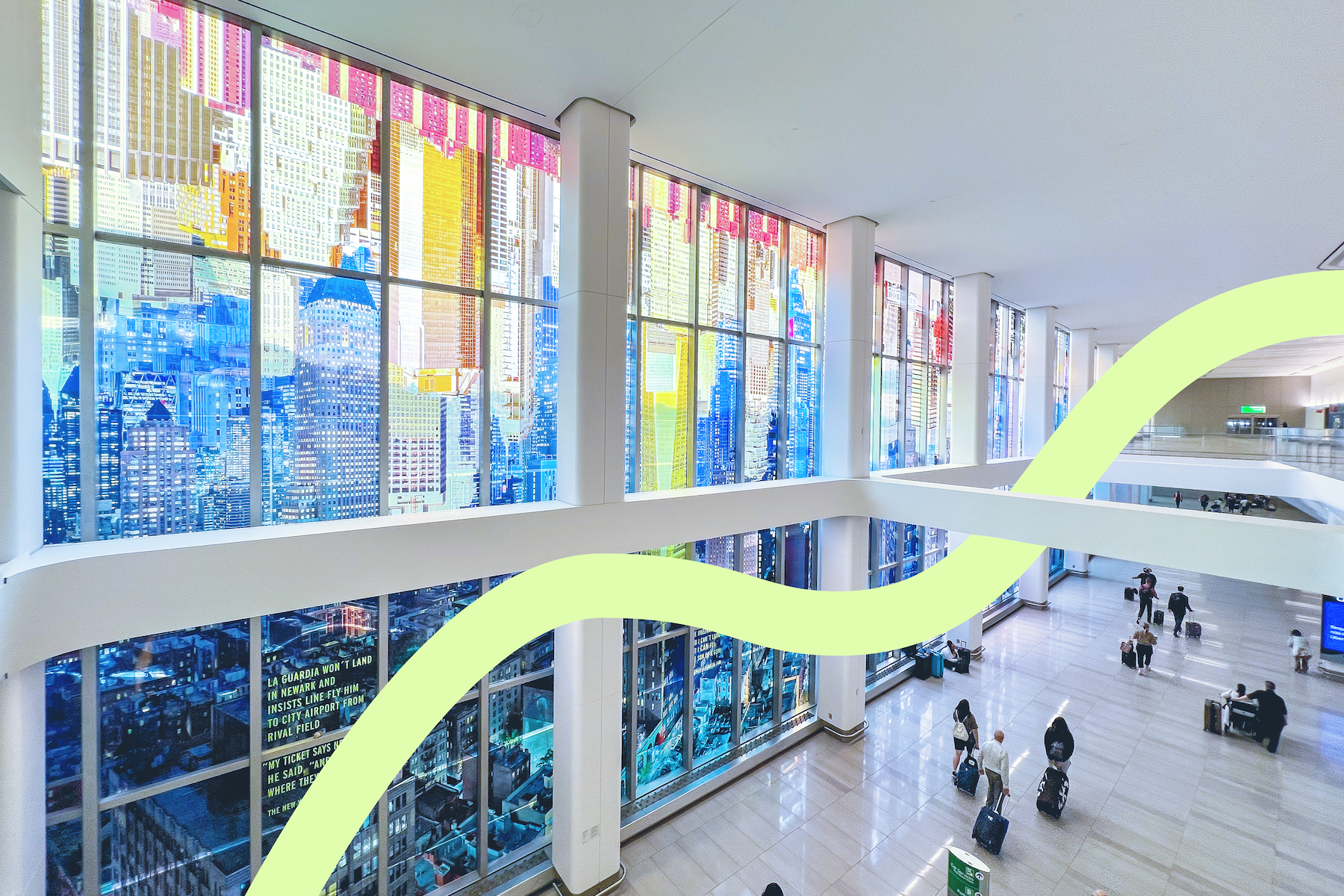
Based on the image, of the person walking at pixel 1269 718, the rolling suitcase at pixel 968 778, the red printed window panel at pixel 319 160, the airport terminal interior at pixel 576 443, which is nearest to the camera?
the airport terminal interior at pixel 576 443

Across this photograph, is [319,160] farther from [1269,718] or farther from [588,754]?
[1269,718]

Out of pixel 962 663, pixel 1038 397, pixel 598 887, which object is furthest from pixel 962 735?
pixel 1038 397

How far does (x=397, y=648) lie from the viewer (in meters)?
5.86

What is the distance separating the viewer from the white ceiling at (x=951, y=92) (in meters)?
4.59

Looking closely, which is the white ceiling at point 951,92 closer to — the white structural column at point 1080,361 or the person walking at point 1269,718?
the person walking at point 1269,718

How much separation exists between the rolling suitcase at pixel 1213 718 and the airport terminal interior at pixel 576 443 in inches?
3.0

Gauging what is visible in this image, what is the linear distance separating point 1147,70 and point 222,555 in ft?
29.8

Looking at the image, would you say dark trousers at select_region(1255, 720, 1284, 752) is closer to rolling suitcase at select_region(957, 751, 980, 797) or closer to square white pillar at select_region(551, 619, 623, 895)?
rolling suitcase at select_region(957, 751, 980, 797)

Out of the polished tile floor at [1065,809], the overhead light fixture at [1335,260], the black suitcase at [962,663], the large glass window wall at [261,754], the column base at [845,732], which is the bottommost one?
the polished tile floor at [1065,809]

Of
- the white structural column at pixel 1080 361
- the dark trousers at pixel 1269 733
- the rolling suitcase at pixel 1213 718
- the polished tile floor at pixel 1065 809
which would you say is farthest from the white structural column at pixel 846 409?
the white structural column at pixel 1080 361

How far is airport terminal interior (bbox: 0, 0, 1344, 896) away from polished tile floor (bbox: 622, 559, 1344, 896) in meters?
0.07

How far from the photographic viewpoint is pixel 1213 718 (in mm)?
10008

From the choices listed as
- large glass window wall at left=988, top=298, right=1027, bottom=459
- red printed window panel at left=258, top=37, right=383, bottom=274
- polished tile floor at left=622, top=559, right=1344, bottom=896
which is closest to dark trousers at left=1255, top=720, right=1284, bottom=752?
polished tile floor at left=622, top=559, right=1344, bottom=896

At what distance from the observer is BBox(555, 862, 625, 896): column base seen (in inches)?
247
